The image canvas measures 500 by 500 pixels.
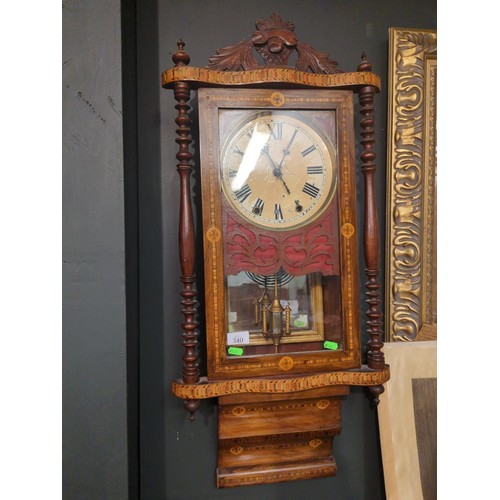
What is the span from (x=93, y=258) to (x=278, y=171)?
54 cm

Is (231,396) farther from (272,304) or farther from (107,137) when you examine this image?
(107,137)

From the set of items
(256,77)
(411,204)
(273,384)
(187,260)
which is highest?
(256,77)

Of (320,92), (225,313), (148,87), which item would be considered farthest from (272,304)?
(148,87)

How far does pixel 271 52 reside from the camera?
118 centimetres

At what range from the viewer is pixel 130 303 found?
3.69ft

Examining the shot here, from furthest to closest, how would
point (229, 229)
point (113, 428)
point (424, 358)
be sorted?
point (424, 358) < point (229, 229) < point (113, 428)

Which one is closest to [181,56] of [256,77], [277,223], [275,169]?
[256,77]

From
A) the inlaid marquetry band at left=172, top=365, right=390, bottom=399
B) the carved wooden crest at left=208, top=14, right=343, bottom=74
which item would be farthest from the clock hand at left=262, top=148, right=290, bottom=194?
the inlaid marquetry band at left=172, top=365, right=390, bottom=399

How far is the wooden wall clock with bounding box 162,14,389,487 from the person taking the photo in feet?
3.74

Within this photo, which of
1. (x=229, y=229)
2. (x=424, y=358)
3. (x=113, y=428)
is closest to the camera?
(x=113, y=428)

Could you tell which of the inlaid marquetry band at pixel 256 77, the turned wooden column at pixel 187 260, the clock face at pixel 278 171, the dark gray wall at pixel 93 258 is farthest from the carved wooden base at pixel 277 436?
the inlaid marquetry band at pixel 256 77

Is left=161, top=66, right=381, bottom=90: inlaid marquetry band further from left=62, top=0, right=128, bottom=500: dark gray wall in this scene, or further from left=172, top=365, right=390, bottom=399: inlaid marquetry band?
left=172, top=365, right=390, bottom=399: inlaid marquetry band

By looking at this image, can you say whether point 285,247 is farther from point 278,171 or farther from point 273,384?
point 273,384

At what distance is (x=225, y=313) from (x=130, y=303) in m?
0.25
